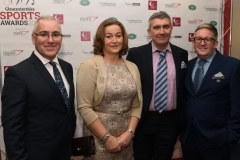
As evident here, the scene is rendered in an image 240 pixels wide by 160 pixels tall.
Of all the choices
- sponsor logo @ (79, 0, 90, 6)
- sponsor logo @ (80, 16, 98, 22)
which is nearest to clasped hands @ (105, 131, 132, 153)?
sponsor logo @ (80, 16, 98, 22)

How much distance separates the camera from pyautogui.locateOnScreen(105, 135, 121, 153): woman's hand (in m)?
2.09

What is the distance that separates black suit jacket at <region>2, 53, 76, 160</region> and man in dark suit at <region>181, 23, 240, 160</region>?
1.23 metres

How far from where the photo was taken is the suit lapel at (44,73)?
1.72m

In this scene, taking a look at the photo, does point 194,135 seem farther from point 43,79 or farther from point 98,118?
point 43,79

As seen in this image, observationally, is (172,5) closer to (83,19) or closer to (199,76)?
(83,19)

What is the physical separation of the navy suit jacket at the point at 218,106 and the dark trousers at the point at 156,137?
0.27m

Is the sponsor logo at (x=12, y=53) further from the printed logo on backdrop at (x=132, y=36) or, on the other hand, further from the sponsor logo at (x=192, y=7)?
the sponsor logo at (x=192, y=7)

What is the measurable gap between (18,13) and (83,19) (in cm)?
77

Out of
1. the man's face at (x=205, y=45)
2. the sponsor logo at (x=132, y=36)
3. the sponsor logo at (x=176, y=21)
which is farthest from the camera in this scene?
the sponsor logo at (x=176, y=21)

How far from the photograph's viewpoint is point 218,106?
2271 mm

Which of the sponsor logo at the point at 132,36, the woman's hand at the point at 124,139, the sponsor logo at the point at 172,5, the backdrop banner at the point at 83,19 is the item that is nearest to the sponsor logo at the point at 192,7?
the backdrop banner at the point at 83,19

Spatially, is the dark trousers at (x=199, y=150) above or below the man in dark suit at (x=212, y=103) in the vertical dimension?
below

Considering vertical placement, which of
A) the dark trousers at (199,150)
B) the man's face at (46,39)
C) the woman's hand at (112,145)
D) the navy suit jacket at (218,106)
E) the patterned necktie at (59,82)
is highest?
the man's face at (46,39)

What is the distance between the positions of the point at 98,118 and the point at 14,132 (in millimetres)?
709
